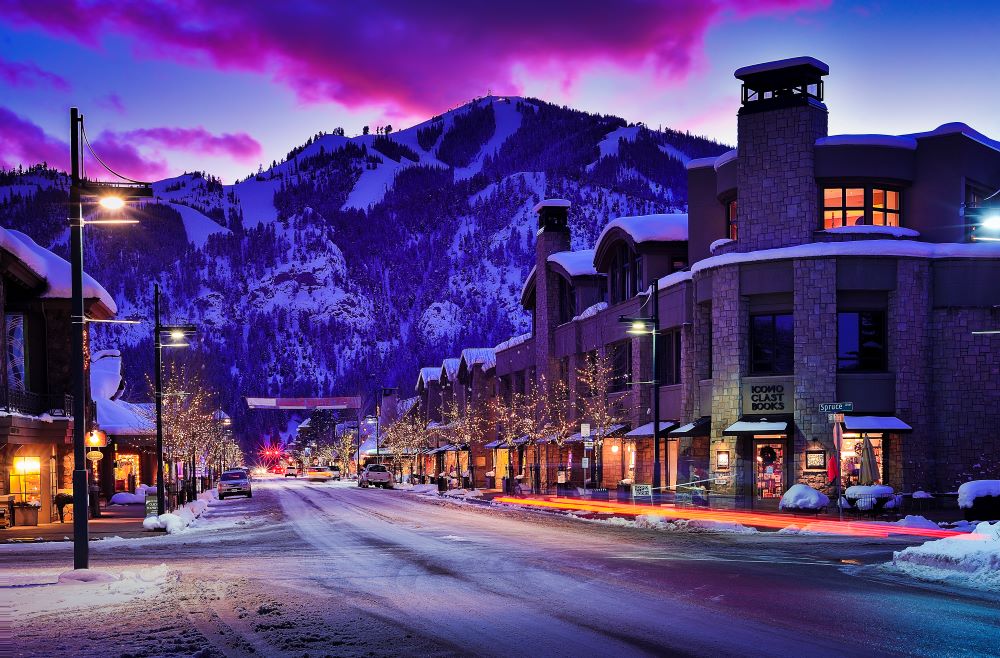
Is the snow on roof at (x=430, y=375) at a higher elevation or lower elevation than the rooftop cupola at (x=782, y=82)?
lower

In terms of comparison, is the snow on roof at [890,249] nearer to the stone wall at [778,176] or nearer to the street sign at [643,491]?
the stone wall at [778,176]

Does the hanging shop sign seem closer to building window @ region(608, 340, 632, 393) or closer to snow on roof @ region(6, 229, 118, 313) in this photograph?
building window @ region(608, 340, 632, 393)

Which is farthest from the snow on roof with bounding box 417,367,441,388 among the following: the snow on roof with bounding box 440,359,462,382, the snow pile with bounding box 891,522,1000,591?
the snow pile with bounding box 891,522,1000,591

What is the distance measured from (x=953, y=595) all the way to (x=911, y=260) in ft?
90.1

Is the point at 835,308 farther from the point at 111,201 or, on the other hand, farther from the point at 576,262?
the point at 111,201

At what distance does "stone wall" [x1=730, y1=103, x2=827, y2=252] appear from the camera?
3994cm

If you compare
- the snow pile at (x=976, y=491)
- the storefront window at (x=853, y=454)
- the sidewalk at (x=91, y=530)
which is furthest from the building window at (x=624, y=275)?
the sidewalk at (x=91, y=530)

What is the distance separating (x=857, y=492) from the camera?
32.2 metres

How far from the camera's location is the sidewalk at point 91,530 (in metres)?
28.5

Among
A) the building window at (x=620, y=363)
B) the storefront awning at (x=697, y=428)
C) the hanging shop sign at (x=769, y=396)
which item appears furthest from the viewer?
the building window at (x=620, y=363)

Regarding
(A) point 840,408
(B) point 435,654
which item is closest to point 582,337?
(A) point 840,408

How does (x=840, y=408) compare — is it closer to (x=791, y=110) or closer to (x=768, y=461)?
(x=768, y=461)

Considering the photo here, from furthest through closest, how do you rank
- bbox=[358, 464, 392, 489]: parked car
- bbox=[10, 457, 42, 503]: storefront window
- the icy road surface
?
A: bbox=[358, 464, 392, 489]: parked car < bbox=[10, 457, 42, 503]: storefront window < the icy road surface

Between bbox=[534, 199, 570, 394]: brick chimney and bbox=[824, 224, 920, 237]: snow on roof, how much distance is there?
2867 centimetres
